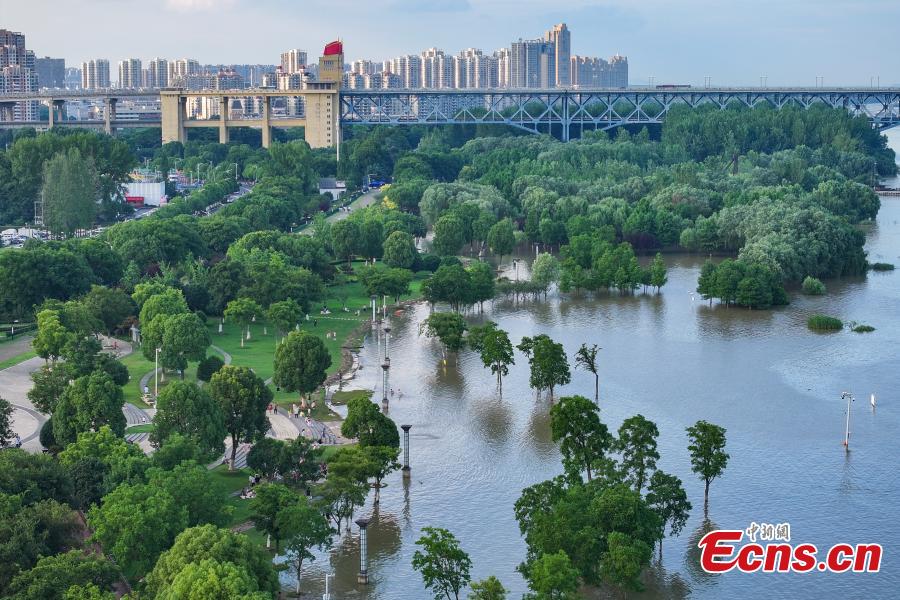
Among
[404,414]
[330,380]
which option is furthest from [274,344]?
[404,414]

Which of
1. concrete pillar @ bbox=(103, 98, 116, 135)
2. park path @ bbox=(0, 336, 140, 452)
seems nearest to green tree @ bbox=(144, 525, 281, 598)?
park path @ bbox=(0, 336, 140, 452)

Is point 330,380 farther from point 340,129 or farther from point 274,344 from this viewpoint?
point 340,129

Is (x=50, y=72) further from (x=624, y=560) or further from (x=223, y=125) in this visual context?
(x=624, y=560)

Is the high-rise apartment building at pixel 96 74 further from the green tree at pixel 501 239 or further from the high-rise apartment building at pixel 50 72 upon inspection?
the green tree at pixel 501 239

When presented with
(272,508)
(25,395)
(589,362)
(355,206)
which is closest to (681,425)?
(589,362)

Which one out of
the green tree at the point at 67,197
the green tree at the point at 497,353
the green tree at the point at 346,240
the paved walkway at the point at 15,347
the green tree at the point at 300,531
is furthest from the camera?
the green tree at the point at 67,197

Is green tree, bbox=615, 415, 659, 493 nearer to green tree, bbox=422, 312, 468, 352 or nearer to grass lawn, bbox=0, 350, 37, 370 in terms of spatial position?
green tree, bbox=422, 312, 468, 352

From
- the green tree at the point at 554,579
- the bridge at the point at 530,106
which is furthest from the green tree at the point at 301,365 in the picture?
the bridge at the point at 530,106
